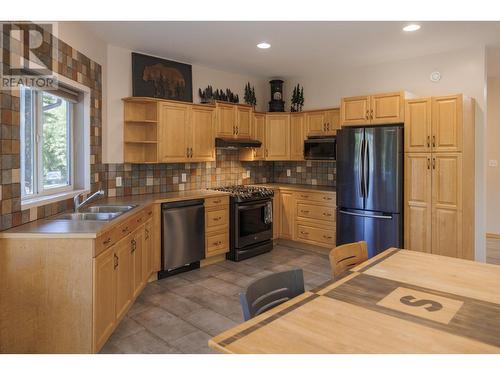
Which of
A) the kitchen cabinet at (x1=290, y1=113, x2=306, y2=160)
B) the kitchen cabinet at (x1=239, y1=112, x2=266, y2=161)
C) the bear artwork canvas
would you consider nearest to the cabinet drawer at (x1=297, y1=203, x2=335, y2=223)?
the kitchen cabinet at (x1=290, y1=113, x2=306, y2=160)

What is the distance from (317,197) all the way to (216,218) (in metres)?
1.51

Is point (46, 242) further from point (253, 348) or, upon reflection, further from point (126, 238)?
point (253, 348)

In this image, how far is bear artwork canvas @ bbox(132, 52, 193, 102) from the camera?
4531 mm

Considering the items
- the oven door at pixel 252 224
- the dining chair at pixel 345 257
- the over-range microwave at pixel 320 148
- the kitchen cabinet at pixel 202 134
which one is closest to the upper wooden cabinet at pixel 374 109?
the over-range microwave at pixel 320 148

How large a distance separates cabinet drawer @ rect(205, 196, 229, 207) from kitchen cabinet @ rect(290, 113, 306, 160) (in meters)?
1.56

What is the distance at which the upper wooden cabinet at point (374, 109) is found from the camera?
4418 mm

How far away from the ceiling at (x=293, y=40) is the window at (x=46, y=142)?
3.01ft

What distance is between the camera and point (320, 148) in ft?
17.9

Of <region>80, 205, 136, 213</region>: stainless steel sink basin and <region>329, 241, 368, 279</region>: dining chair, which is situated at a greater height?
<region>80, 205, 136, 213</region>: stainless steel sink basin

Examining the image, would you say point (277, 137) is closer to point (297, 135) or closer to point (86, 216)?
point (297, 135)

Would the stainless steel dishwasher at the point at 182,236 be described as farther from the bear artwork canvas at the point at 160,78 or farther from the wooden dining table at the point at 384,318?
the wooden dining table at the point at 384,318

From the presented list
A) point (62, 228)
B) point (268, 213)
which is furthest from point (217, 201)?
point (62, 228)

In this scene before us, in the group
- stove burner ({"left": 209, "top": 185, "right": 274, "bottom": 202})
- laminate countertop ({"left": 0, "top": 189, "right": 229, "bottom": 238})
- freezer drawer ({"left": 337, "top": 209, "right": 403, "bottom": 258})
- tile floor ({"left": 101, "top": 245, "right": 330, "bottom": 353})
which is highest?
stove burner ({"left": 209, "top": 185, "right": 274, "bottom": 202})

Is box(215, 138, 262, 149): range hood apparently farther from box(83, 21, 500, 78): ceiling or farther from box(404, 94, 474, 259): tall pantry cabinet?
box(404, 94, 474, 259): tall pantry cabinet
